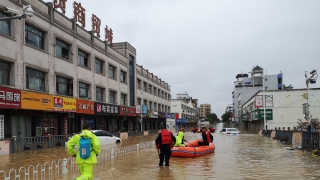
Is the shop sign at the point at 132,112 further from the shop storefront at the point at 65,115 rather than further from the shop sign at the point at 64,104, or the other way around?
the shop sign at the point at 64,104

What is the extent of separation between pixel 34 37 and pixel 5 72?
453 cm

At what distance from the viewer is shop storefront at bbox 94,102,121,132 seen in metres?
36.7

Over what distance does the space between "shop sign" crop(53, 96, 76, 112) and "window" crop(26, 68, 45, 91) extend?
1.56 metres

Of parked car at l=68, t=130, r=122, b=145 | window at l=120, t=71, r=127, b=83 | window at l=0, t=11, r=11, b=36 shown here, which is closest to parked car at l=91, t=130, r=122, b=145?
parked car at l=68, t=130, r=122, b=145

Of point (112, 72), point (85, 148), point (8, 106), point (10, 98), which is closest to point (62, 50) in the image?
point (10, 98)

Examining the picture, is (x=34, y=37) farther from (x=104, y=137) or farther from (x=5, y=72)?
(x=104, y=137)

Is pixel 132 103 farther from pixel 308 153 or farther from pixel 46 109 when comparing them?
pixel 308 153

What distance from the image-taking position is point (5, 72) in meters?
23.1

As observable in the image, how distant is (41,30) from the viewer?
88.7 ft

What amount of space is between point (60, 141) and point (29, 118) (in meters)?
3.02

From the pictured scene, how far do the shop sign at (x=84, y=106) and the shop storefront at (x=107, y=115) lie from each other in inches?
42.7

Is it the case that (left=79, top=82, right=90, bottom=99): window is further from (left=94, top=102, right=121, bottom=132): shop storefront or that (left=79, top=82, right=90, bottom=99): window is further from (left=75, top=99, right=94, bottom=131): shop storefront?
(left=94, top=102, right=121, bottom=132): shop storefront

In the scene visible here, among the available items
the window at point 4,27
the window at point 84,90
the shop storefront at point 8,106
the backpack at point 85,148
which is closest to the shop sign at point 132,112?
the window at point 84,90

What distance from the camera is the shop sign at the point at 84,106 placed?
1238 inches
